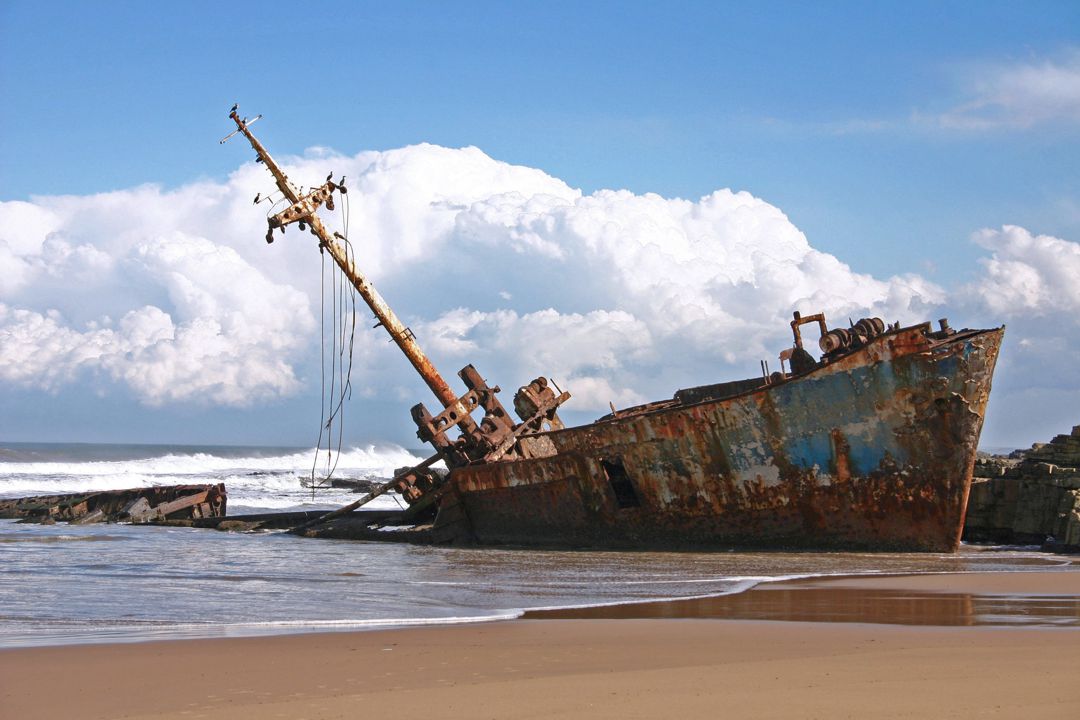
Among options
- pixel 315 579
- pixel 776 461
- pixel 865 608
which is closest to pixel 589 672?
pixel 865 608

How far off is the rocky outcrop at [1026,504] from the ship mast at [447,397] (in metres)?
6.11

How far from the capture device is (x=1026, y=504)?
14.5m

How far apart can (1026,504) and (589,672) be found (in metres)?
10.7

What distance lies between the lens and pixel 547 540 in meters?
14.7

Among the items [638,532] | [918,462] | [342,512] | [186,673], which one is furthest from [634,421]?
[186,673]

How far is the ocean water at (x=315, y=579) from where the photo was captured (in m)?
8.18

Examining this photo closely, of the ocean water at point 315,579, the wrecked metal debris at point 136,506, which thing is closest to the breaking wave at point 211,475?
the wrecked metal debris at point 136,506

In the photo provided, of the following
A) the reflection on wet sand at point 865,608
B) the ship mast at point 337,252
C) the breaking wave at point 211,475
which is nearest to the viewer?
the reflection on wet sand at point 865,608

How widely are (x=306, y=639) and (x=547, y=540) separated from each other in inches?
303

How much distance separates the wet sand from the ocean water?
3.31ft

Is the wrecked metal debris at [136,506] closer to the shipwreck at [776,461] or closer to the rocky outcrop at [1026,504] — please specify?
the shipwreck at [776,461]

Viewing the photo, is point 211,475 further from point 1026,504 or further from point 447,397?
point 1026,504

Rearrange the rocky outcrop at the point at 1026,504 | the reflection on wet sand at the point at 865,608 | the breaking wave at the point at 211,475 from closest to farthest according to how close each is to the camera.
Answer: the reflection on wet sand at the point at 865,608 → the rocky outcrop at the point at 1026,504 → the breaking wave at the point at 211,475

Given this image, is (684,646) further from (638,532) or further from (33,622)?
(638,532)
